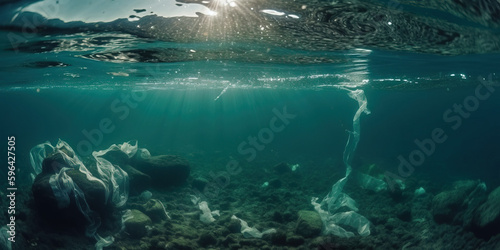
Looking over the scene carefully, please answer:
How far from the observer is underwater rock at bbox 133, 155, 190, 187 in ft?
58.3

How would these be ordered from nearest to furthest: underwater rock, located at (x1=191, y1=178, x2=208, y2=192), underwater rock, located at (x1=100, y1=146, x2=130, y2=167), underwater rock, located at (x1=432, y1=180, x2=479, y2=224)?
underwater rock, located at (x1=432, y1=180, x2=479, y2=224), underwater rock, located at (x1=100, y1=146, x2=130, y2=167), underwater rock, located at (x1=191, y1=178, x2=208, y2=192)

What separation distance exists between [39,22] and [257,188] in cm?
1575

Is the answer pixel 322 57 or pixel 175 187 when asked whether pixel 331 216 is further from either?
pixel 175 187

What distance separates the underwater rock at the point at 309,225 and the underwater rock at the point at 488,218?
5.95 m

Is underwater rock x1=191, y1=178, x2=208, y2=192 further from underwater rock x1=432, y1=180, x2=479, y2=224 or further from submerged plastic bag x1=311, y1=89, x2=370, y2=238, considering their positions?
underwater rock x1=432, y1=180, x2=479, y2=224

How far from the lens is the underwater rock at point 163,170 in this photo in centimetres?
1777

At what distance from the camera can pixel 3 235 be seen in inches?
360

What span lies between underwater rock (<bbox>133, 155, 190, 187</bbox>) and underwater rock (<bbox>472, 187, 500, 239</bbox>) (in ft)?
51.3

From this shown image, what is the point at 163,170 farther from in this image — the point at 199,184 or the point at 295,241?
the point at 295,241

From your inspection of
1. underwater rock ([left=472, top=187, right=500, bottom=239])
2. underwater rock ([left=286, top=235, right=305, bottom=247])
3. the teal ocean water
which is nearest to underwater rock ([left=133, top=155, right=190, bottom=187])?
the teal ocean water

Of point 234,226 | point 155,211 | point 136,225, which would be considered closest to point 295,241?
point 234,226

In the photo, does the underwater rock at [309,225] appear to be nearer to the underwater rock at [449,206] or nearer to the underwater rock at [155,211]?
the underwater rock at [449,206]

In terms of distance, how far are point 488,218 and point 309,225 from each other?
6.63 metres

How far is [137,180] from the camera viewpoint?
54.9 ft
